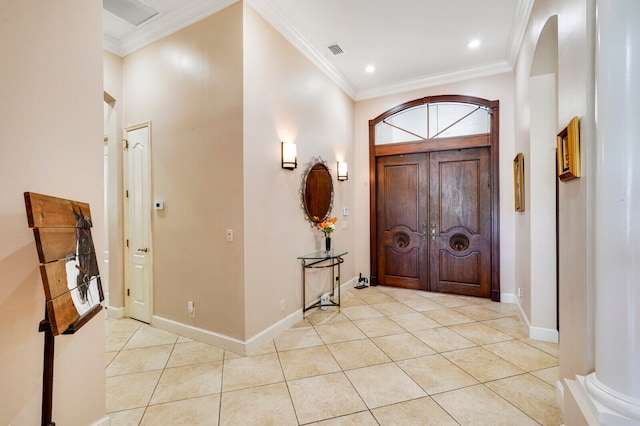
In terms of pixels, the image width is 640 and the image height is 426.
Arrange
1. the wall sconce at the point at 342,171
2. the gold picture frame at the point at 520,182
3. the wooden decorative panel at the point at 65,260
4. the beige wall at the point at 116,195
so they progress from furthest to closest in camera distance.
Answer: the wall sconce at the point at 342,171, the beige wall at the point at 116,195, the gold picture frame at the point at 520,182, the wooden decorative panel at the point at 65,260

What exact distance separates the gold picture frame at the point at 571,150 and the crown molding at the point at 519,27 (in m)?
1.97

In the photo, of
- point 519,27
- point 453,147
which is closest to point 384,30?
point 519,27

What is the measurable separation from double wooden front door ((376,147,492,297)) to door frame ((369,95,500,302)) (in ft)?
0.23

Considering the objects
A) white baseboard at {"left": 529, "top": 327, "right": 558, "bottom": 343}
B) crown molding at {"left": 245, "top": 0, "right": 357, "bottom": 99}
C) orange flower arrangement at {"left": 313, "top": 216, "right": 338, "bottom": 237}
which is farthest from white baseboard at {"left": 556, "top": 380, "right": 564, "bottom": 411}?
crown molding at {"left": 245, "top": 0, "right": 357, "bottom": 99}

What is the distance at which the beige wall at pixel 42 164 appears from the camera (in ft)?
4.31

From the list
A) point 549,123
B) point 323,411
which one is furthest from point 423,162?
point 323,411

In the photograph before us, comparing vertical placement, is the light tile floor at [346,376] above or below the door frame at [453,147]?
below

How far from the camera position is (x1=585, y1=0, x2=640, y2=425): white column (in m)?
1.23

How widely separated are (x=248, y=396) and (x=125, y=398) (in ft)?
2.96

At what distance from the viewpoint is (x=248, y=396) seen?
6.97 feet

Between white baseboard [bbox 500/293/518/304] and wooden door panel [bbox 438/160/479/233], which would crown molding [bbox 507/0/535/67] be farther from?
white baseboard [bbox 500/293/518/304]

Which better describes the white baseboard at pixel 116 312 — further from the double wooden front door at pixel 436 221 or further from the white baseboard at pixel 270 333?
the double wooden front door at pixel 436 221

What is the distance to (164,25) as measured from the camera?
318cm

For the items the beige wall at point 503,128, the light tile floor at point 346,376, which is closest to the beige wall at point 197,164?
the light tile floor at point 346,376
